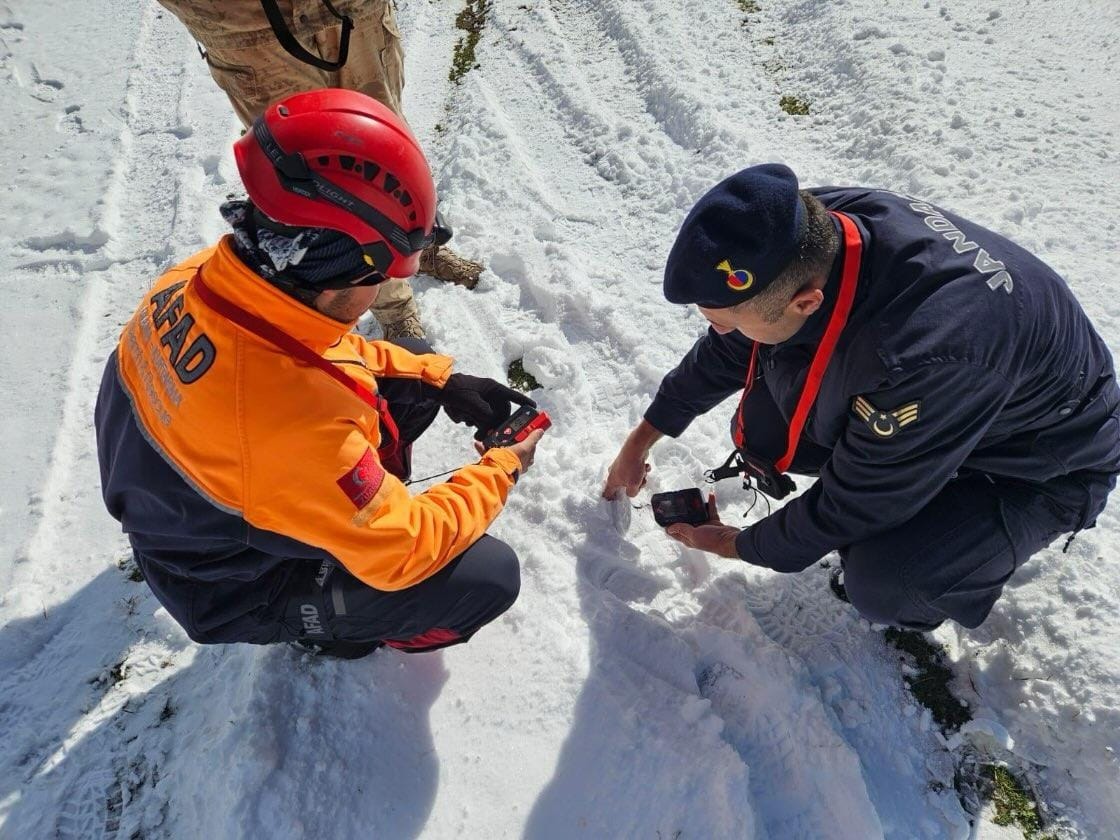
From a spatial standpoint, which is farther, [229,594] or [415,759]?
[415,759]

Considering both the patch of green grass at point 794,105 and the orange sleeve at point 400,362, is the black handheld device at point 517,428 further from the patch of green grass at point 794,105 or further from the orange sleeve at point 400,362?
the patch of green grass at point 794,105

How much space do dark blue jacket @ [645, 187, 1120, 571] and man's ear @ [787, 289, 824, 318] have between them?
44 millimetres

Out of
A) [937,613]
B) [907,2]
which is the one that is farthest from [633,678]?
[907,2]

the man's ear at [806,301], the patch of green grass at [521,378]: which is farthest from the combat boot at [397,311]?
the man's ear at [806,301]

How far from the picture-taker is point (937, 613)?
243cm

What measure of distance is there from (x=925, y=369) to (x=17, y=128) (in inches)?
236

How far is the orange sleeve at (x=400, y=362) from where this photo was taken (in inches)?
103

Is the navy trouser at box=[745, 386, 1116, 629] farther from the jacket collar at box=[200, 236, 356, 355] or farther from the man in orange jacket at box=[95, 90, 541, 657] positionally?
the jacket collar at box=[200, 236, 356, 355]

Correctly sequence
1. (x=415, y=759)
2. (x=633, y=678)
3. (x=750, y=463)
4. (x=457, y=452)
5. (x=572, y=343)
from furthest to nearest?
(x=572, y=343), (x=457, y=452), (x=750, y=463), (x=633, y=678), (x=415, y=759)

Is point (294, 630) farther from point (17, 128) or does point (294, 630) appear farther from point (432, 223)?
point (17, 128)

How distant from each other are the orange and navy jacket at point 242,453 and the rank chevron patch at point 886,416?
118cm

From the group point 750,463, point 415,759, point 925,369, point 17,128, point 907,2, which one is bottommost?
point 17,128

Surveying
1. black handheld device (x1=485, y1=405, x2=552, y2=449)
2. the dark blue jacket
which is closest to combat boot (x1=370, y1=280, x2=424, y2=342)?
black handheld device (x1=485, y1=405, x2=552, y2=449)

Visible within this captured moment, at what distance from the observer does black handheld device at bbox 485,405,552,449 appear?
8.39ft
